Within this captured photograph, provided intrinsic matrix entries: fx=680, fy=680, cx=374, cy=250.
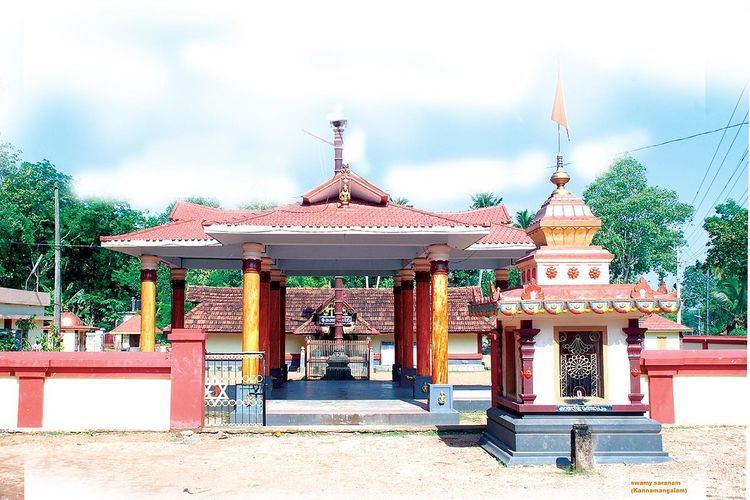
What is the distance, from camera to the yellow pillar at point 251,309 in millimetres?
14430

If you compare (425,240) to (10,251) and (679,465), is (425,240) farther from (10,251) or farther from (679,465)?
(10,251)

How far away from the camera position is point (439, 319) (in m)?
14.6

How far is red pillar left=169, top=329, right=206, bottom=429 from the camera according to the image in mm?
12797

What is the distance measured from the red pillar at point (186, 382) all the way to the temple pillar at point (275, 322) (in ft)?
23.8

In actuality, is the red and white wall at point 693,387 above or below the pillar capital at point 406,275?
below

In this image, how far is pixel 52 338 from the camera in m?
20.7

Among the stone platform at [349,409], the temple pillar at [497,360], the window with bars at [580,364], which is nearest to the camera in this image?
the window with bars at [580,364]

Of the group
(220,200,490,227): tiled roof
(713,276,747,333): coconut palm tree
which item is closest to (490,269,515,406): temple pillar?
(220,200,490,227): tiled roof

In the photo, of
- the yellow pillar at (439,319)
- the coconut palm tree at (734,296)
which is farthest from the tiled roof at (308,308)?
the yellow pillar at (439,319)

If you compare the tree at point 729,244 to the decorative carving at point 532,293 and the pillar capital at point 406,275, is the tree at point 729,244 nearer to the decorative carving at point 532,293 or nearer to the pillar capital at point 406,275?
the pillar capital at point 406,275

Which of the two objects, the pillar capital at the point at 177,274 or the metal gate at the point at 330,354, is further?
the metal gate at the point at 330,354

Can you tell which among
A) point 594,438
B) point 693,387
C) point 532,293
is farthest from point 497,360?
point 693,387

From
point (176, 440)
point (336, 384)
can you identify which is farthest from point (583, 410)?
point (336, 384)

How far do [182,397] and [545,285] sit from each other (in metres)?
7.06
